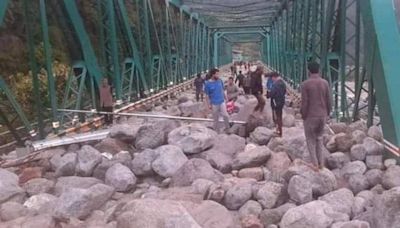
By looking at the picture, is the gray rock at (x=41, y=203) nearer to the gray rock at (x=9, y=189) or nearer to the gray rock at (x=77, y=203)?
the gray rock at (x=77, y=203)

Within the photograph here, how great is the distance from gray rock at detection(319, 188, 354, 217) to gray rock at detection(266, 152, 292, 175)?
1.49m

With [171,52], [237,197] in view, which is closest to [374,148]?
[237,197]

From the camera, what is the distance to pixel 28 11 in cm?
1193

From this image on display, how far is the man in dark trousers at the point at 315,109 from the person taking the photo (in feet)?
25.1

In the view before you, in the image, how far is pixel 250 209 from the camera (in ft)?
21.3

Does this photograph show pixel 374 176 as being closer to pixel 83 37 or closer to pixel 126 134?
pixel 126 134

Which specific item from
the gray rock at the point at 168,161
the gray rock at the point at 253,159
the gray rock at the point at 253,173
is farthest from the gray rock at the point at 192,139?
the gray rock at the point at 253,173

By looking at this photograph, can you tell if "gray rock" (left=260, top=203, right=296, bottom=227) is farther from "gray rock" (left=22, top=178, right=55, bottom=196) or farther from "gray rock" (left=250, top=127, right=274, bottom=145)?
"gray rock" (left=250, top=127, right=274, bottom=145)

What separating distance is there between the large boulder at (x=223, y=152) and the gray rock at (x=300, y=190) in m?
1.95

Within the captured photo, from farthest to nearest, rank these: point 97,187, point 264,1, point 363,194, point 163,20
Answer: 1. point 264,1
2. point 163,20
3. point 97,187
4. point 363,194

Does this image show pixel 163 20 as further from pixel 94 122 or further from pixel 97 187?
pixel 97 187

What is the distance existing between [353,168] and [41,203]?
395 centimetres

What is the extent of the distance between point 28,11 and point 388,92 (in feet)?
24.4

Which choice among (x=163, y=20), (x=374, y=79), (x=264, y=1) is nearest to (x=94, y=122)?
(x=374, y=79)
